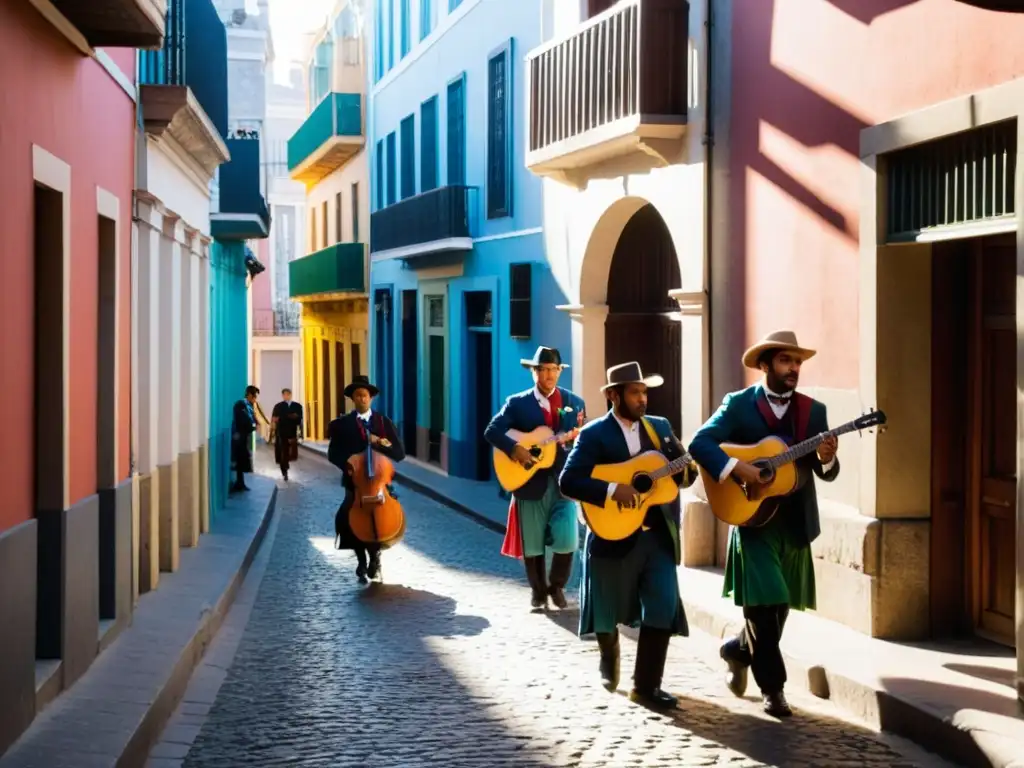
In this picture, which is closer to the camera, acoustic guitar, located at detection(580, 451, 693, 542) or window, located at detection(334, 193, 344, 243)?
acoustic guitar, located at detection(580, 451, 693, 542)

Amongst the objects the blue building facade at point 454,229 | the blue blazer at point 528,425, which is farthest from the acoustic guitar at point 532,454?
the blue building facade at point 454,229

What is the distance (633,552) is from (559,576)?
3388mm

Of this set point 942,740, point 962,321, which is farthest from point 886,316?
point 942,740

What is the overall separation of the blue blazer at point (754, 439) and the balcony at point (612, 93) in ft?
19.7

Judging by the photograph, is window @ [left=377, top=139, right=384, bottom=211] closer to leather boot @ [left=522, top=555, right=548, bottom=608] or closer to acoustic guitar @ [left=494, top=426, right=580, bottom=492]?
acoustic guitar @ [left=494, top=426, right=580, bottom=492]

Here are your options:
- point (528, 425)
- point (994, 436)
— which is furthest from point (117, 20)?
point (994, 436)

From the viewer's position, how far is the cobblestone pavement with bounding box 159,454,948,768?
7.77 meters

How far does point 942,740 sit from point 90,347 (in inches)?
209

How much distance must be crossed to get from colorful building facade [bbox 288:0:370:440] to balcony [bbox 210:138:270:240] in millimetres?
13732

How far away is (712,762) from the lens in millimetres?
7508

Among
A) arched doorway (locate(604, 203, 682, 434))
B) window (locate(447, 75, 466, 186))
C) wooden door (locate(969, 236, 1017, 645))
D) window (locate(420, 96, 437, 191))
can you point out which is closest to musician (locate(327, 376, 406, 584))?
arched doorway (locate(604, 203, 682, 434))

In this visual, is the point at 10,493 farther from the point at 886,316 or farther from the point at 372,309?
the point at 372,309

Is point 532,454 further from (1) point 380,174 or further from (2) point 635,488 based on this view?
(1) point 380,174

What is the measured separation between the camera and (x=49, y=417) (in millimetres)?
8883
